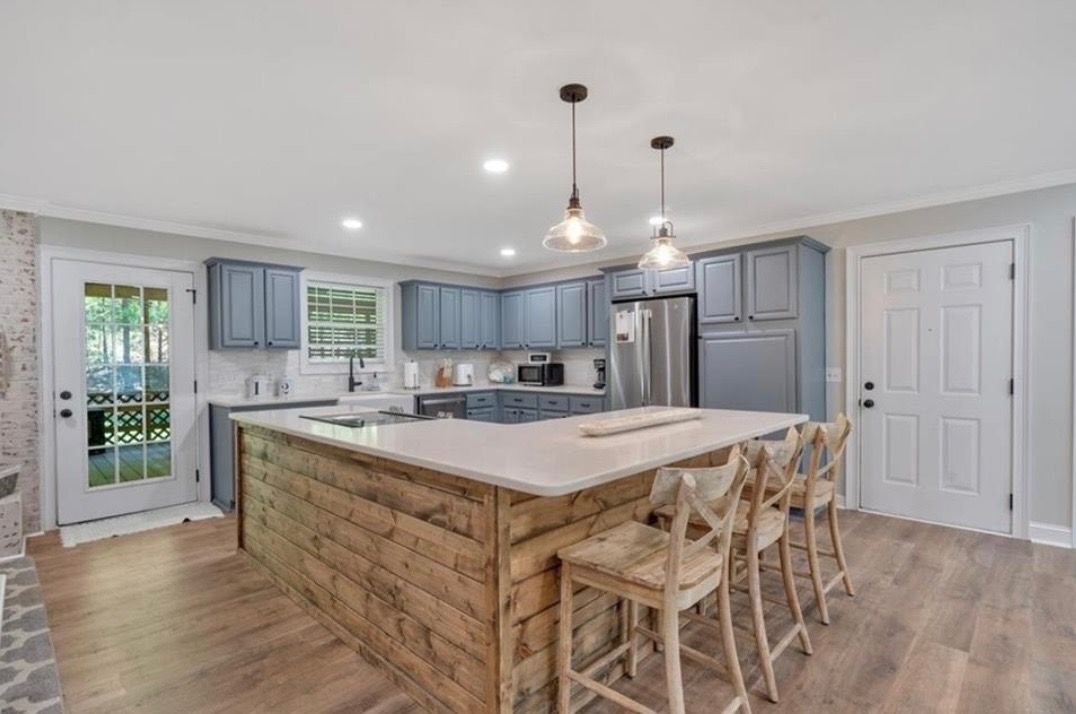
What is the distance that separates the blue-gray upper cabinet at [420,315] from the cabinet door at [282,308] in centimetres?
120

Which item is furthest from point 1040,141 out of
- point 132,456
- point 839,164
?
point 132,456

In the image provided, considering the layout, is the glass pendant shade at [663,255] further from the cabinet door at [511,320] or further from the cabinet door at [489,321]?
the cabinet door at [489,321]

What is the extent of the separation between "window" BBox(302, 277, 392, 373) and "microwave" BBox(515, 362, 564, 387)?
156cm

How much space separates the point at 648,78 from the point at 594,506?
1754mm

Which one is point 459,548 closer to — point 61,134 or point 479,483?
point 479,483

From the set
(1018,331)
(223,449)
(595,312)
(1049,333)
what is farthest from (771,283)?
(223,449)

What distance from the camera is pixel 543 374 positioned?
6320 millimetres

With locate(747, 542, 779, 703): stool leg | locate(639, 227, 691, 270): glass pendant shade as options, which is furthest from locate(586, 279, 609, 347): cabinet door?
locate(747, 542, 779, 703): stool leg

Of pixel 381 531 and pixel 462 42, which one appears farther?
pixel 381 531

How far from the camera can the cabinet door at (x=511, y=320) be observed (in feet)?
21.8

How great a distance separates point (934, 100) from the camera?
2.49 meters

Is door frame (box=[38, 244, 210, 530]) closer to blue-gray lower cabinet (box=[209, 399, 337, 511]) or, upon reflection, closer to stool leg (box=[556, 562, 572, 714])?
blue-gray lower cabinet (box=[209, 399, 337, 511])

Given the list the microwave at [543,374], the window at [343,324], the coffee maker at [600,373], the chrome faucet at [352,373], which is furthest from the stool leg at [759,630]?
the window at [343,324]

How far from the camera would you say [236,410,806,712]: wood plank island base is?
1.75 metres
